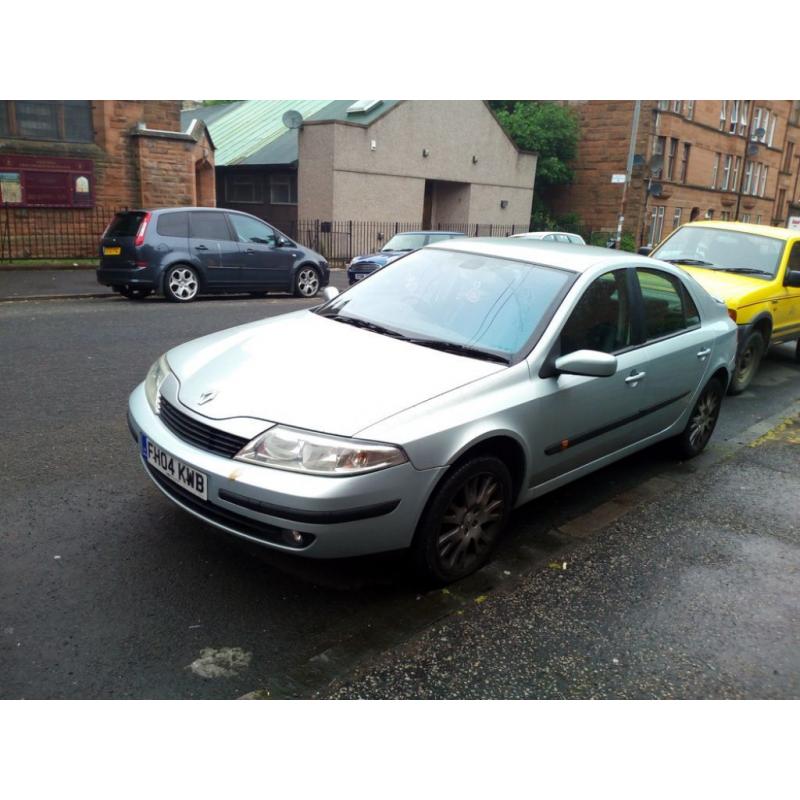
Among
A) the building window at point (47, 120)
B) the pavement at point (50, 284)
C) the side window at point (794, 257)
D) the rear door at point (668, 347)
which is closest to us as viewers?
the rear door at point (668, 347)

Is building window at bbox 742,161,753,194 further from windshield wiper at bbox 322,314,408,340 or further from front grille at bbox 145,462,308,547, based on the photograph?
front grille at bbox 145,462,308,547

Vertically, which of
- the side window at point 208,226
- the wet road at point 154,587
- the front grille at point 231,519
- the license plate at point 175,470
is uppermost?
the side window at point 208,226

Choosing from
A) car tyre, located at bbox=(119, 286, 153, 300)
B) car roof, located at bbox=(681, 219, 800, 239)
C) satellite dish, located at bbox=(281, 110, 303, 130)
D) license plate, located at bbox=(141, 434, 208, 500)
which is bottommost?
car tyre, located at bbox=(119, 286, 153, 300)

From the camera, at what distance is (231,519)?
10.5 ft

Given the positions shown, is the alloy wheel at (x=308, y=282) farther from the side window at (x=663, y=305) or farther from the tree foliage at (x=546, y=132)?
the tree foliage at (x=546, y=132)

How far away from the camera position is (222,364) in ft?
12.3

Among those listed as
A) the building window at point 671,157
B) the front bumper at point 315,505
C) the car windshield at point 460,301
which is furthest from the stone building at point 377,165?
the front bumper at point 315,505

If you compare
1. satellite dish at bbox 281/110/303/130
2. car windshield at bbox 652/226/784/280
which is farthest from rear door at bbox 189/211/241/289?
satellite dish at bbox 281/110/303/130

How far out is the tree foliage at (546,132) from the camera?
3738 cm

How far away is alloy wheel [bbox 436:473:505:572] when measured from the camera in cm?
350

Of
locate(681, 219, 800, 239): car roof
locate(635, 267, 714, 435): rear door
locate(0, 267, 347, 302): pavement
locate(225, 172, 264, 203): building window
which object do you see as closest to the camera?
locate(635, 267, 714, 435): rear door

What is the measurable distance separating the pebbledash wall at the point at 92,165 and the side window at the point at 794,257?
17110 mm

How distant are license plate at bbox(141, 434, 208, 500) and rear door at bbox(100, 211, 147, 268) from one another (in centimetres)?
952

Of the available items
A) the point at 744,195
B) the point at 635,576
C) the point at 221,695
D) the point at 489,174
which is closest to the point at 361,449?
the point at 221,695
